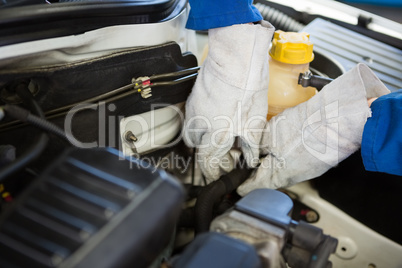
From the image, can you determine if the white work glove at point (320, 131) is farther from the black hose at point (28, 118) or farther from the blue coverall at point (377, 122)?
the black hose at point (28, 118)

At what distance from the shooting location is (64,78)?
0.73 meters

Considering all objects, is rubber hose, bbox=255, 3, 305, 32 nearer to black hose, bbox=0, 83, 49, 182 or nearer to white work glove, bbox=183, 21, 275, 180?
white work glove, bbox=183, 21, 275, 180

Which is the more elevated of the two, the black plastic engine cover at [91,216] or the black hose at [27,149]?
the black hose at [27,149]

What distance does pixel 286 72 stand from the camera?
0.94 m

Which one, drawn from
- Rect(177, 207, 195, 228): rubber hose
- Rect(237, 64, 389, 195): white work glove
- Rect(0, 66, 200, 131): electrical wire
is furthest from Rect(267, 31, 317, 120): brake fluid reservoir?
Rect(177, 207, 195, 228): rubber hose

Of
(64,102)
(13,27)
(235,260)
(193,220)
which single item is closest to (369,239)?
(193,220)

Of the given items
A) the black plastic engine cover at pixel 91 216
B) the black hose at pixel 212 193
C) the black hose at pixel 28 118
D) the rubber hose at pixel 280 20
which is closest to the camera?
the black plastic engine cover at pixel 91 216

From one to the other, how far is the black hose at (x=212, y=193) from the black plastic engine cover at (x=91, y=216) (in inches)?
9.9

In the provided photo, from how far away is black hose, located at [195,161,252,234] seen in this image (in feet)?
2.72

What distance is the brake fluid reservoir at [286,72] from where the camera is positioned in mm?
897

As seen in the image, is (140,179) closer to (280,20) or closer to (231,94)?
(231,94)

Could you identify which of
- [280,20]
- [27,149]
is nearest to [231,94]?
[27,149]

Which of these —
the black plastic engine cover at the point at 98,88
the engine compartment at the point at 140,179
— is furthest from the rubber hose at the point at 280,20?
the black plastic engine cover at the point at 98,88

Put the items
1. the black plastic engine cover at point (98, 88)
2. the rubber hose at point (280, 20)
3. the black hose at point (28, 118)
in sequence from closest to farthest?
the black hose at point (28, 118)
the black plastic engine cover at point (98, 88)
the rubber hose at point (280, 20)
